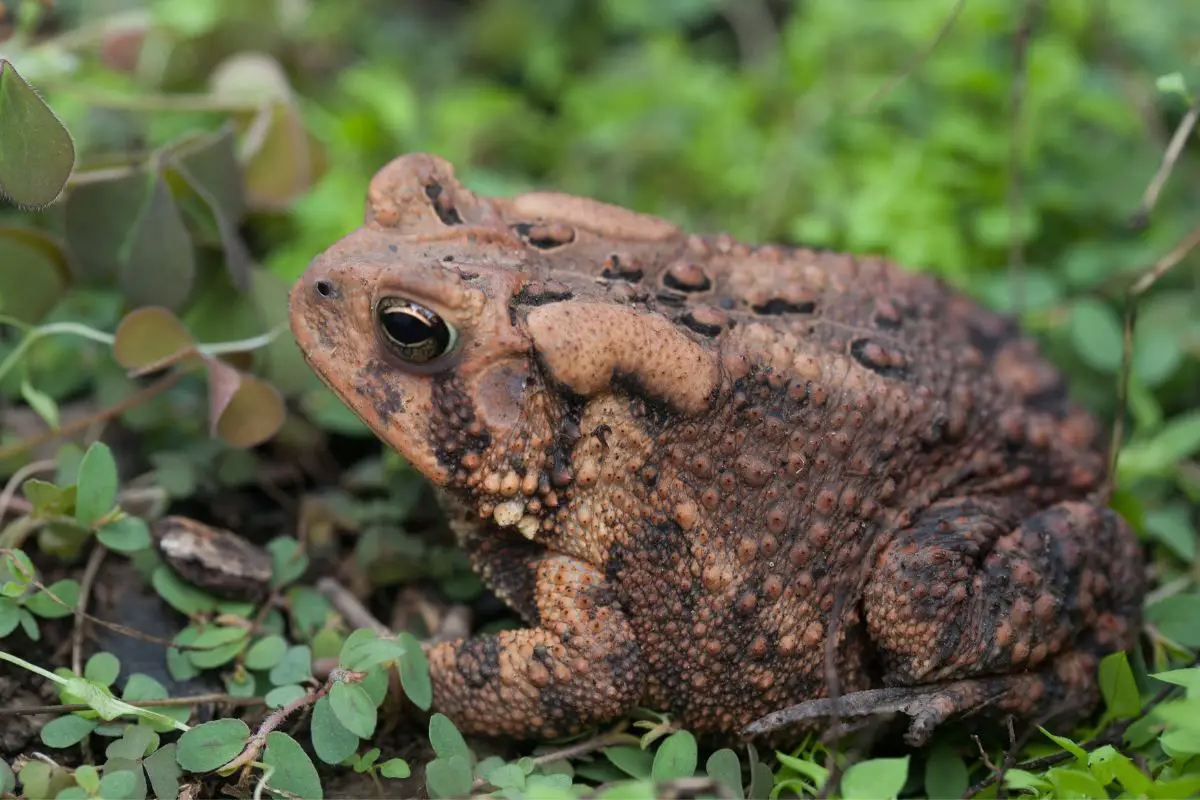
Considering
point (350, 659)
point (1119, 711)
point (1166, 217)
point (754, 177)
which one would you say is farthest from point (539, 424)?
point (1166, 217)

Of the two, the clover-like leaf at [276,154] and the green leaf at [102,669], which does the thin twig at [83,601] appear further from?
the clover-like leaf at [276,154]

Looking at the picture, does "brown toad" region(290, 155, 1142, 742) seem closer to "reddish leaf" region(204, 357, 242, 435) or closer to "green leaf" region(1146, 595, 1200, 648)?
"green leaf" region(1146, 595, 1200, 648)

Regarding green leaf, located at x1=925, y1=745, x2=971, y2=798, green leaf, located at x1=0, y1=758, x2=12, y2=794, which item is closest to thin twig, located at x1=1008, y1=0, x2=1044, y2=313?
green leaf, located at x1=925, y1=745, x2=971, y2=798

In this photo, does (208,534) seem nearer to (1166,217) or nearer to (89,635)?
(89,635)

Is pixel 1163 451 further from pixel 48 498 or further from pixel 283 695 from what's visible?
pixel 48 498

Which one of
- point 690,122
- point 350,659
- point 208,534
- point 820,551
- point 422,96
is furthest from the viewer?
point 422,96

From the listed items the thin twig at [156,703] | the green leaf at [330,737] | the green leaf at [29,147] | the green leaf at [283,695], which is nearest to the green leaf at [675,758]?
the green leaf at [330,737]
